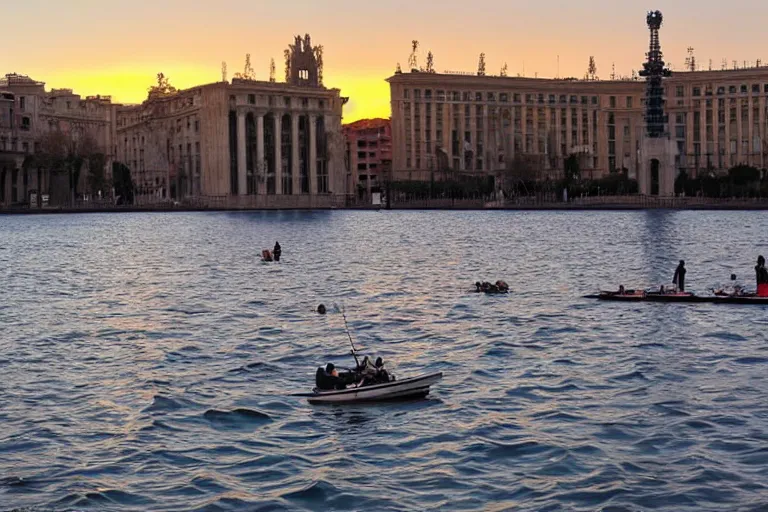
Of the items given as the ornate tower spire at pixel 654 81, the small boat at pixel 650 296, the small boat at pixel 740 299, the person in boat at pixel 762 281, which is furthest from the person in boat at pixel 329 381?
the ornate tower spire at pixel 654 81

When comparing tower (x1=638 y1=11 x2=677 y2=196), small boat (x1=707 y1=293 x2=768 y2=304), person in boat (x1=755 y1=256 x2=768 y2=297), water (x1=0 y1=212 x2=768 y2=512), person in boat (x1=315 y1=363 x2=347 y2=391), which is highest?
tower (x1=638 y1=11 x2=677 y2=196)

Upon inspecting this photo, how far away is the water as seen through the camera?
24.9 meters

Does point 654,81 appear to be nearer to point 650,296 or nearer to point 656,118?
point 656,118

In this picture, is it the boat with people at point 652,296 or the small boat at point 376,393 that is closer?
the small boat at point 376,393

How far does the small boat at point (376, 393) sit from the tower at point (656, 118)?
15426 centimetres

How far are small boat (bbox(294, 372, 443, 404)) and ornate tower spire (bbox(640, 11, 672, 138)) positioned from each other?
15410 cm

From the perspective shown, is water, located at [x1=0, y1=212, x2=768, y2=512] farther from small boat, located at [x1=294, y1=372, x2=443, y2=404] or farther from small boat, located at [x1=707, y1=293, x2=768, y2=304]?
small boat, located at [x1=707, y1=293, x2=768, y2=304]

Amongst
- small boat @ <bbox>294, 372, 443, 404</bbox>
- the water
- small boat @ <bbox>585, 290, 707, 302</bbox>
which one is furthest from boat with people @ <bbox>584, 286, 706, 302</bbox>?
small boat @ <bbox>294, 372, 443, 404</bbox>

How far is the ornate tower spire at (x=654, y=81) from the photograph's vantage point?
180 metres

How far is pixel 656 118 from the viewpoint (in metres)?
182

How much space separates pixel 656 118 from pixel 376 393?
15788 cm

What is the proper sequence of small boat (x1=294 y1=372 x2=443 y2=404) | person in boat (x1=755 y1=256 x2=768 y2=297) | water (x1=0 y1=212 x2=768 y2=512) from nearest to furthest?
water (x1=0 y1=212 x2=768 y2=512)
small boat (x1=294 y1=372 x2=443 y2=404)
person in boat (x1=755 y1=256 x2=768 y2=297)

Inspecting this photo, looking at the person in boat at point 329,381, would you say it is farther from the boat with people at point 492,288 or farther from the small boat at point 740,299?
the boat with people at point 492,288

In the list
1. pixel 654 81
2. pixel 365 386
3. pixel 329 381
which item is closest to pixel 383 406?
pixel 365 386
